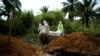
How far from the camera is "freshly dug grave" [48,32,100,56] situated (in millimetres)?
15273

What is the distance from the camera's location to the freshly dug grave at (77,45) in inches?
601

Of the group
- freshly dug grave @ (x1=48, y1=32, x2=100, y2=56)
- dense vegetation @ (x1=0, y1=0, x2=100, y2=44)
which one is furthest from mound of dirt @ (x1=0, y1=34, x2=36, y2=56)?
dense vegetation @ (x1=0, y1=0, x2=100, y2=44)

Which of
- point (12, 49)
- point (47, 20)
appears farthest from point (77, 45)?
point (47, 20)

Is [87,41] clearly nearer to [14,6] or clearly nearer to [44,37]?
[44,37]

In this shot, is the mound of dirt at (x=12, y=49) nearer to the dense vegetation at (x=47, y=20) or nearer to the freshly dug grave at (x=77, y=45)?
the freshly dug grave at (x=77, y=45)

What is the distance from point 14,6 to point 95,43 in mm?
12178

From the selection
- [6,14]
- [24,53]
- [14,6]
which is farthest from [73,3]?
[24,53]

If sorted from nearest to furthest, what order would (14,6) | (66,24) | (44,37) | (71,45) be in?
(71,45), (44,37), (14,6), (66,24)

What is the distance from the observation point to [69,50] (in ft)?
51.0

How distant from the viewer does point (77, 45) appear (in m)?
17.2

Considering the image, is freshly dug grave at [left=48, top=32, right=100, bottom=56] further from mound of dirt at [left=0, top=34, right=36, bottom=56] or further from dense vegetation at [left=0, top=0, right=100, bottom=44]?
dense vegetation at [left=0, top=0, right=100, bottom=44]

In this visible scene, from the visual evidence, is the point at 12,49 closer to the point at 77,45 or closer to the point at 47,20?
the point at 77,45

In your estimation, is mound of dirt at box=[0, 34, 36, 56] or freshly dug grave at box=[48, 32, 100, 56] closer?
mound of dirt at box=[0, 34, 36, 56]

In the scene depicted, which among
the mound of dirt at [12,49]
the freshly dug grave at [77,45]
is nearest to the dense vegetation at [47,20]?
the freshly dug grave at [77,45]
